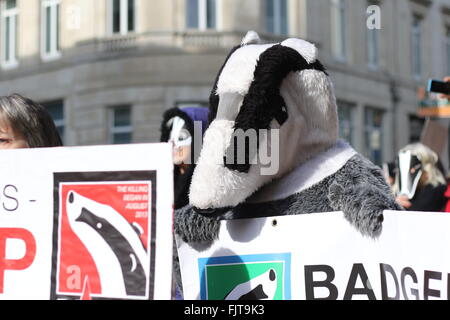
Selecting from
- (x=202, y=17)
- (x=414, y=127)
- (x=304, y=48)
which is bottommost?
(x=304, y=48)

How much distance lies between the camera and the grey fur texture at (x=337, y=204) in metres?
1.67

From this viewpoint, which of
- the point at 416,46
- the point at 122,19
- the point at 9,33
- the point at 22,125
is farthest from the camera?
the point at 416,46

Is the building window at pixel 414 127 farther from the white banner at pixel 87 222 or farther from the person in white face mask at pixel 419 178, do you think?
the white banner at pixel 87 222

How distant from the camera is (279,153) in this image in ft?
6.25

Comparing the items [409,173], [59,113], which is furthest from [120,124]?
[409,173]

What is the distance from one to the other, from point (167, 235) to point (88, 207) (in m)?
0.21

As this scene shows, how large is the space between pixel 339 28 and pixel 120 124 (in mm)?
5515

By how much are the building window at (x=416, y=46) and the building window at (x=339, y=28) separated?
3.38 metres

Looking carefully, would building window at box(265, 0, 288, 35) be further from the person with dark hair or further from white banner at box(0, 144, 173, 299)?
white banner at box(0, 144, 173, 299)

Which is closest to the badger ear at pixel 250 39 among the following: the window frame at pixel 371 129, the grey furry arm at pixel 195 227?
the grey furry arm at pixel 195 227

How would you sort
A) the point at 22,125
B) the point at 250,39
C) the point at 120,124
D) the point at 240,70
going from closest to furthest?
the point at 240,70
the point at 250,39
the point at 22,125
the point at 120,124

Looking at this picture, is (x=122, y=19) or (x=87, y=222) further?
(x=122, y=19)

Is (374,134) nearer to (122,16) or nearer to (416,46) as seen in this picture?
(416,46)
